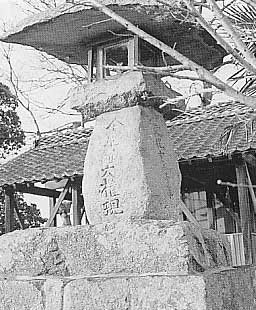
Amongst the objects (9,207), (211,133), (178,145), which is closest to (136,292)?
(178,145)

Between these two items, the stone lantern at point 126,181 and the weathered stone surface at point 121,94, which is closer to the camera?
the stone lantern at point 126,181

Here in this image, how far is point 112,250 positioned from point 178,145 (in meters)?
5.49

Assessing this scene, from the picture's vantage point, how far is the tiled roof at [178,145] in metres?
7.90

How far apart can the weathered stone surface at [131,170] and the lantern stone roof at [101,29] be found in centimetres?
66

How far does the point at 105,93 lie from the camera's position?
4102 millimetres

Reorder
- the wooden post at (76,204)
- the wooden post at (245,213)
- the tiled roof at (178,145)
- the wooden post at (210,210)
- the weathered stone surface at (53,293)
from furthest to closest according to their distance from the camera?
the wooden post at (210,210) → the wooden post at (76,204) → the tiled roof at (178,145) → the wooden post at (245,213) → the weathered stone surface at (53,293)

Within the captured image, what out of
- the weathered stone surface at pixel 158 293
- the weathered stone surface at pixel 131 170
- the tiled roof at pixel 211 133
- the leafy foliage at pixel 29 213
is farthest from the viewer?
the leafy foliage at pixel 29 213

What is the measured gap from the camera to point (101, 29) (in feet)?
13.6

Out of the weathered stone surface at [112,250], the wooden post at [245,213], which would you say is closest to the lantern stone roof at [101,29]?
the weathered stone surface at [112,250]

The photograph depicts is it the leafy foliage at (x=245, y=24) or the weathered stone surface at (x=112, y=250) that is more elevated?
the leafy foliage at (x=245, y=24)

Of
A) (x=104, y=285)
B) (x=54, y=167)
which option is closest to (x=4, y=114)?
(x=54, y=167)

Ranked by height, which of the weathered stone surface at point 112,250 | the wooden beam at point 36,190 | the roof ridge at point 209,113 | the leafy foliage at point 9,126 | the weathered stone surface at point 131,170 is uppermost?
the leafy foliage at point 9,126

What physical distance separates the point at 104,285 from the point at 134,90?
1475 mm

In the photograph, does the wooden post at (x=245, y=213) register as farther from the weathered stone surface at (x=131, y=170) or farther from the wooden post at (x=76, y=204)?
the weathered stone surface at (x=131, y=170)
